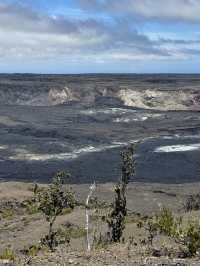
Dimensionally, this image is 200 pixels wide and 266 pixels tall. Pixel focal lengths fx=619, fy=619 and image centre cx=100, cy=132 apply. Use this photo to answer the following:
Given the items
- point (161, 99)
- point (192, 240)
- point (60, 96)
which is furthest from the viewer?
point (60, 96)

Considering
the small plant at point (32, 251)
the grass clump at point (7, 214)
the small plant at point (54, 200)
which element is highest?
the small plant at point (54, 200)

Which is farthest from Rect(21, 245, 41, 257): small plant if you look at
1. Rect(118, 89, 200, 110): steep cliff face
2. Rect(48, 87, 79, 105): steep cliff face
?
Rect(48, 87, 79, 105): steep cliff face

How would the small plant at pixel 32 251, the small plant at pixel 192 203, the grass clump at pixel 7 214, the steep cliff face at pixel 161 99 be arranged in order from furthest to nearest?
the steep cliff face at pixel 161 99, the small plant at pixel 192 203, the grass clump at pixel 7 214, the small plant at pixel 32 251

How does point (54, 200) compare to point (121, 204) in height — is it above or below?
above

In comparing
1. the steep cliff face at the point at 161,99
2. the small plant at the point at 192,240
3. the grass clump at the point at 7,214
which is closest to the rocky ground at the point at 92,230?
the grass clump at the point at 7,214

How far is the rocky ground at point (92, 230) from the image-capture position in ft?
57.4

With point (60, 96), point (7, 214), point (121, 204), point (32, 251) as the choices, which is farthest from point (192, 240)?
point (60, 96)

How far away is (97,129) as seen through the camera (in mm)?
90125

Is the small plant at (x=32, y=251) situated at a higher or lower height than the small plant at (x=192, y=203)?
higher

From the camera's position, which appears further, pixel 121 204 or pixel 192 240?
pixel 121 204

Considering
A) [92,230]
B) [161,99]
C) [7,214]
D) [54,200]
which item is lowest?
[7,214]

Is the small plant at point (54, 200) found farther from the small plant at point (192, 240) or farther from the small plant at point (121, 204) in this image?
the small plant at point (192, 240)

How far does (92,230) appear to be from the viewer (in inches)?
1296

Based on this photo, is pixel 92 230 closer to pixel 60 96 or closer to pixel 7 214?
pixel 7 214
